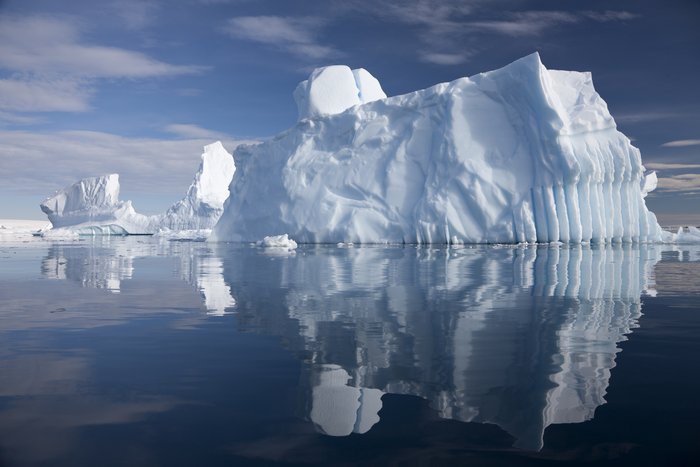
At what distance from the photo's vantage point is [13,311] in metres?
6.79

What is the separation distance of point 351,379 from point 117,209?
184 ft

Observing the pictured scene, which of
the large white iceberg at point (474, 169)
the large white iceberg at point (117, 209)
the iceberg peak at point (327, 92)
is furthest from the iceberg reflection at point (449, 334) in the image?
the large white iceberg at point (117, 209)

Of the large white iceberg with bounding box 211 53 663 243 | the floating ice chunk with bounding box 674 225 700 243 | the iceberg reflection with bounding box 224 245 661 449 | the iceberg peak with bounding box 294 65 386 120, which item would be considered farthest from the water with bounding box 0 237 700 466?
the floating ice chunk with bounding box 674 225 700 243

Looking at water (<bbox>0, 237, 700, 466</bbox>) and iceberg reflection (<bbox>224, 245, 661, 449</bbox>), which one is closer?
water (<bbox>0, 237, 700, 466</bbox>)

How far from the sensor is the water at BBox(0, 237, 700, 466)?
8.84 feet

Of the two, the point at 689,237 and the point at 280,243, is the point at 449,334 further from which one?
the point at 689,237

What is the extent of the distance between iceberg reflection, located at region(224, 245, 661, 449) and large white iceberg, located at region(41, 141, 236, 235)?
47.6 m

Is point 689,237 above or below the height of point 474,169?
below

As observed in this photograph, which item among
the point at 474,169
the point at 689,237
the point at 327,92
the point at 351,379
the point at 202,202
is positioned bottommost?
the point at 351,379

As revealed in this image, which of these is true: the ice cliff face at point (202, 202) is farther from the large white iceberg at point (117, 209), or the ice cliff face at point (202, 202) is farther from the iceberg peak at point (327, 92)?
the iceberg peak at point (327, 92)

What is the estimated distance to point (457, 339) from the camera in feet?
16.5

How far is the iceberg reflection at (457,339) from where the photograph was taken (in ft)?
10.7

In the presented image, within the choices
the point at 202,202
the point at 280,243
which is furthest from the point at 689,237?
the point at 202,202

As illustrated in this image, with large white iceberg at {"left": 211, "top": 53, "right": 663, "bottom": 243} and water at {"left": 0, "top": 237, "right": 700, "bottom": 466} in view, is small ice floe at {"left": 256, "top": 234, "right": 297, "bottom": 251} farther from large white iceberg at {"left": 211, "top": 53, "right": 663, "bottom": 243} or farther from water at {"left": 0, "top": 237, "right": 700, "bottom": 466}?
water at {"left": 0, "top": 237, "right": 700, "bottom": 466}
